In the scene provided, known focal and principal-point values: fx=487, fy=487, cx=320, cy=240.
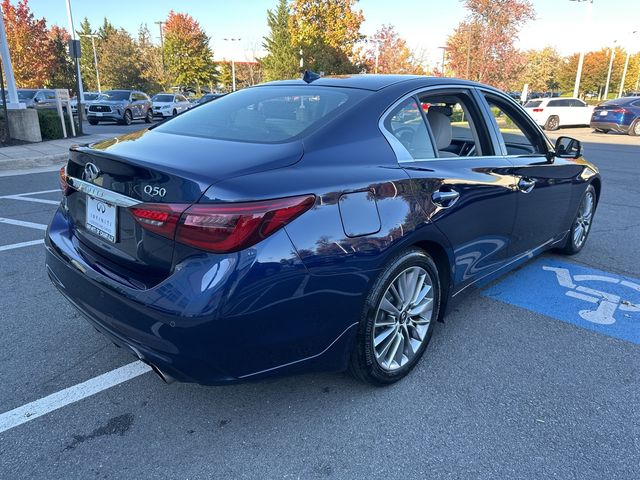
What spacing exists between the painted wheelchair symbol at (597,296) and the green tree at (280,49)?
3801cm

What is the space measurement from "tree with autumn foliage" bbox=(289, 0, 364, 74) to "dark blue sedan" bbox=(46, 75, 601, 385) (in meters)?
36.3

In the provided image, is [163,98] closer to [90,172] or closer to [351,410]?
[90,172]

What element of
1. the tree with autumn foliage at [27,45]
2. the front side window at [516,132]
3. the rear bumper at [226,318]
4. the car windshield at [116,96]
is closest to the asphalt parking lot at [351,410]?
the rear bumper at [226,318]

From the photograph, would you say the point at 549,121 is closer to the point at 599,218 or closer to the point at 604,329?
the point at 599,218

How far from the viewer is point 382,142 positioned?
2559 mm

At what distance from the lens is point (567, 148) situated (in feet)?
14.1

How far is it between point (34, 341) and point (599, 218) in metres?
6.91

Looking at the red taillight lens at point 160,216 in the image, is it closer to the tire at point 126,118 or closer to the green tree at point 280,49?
the tire at point 126,118

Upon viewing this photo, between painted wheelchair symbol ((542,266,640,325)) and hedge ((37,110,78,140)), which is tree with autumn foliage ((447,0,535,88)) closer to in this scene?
hedge ((37,110,78,140))

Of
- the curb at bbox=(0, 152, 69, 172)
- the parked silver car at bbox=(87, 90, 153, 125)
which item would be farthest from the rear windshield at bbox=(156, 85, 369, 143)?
the parked silver car at bbox=(87, 90, 153, 125)

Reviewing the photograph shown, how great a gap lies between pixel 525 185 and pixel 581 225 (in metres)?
1.91

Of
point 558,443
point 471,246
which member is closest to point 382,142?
point 471,246

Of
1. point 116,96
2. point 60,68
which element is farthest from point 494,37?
point 60,68

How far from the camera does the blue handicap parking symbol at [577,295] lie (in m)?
3.60
